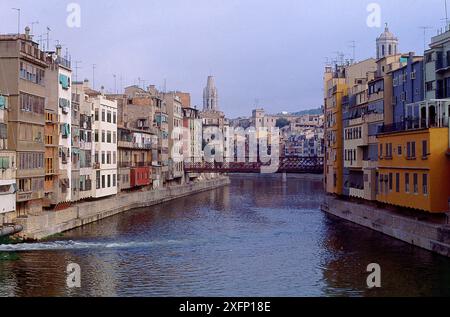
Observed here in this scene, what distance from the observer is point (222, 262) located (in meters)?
35.1

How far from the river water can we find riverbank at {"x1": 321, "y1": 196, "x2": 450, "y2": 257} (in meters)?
0.54

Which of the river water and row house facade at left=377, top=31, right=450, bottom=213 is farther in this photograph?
row house facade at left=377, top=31, right=450, bottom=213

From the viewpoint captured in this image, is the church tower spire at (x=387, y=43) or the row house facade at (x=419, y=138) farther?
the church tower spire at (x=387, y=43)

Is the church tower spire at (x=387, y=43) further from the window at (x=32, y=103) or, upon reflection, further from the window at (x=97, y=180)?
the window at (x=32, y=103)

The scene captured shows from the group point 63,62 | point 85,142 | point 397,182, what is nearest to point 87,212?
point 85,142

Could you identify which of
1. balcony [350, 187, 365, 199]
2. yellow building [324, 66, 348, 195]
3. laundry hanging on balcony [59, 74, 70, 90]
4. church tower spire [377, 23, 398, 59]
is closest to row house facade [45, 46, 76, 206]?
laundry hanging on balcony [59, 74, 70, 90]

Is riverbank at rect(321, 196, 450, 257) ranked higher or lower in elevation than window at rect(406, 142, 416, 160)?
lower

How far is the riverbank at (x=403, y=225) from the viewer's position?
1368 inches

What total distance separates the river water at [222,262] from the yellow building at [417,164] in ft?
9.29

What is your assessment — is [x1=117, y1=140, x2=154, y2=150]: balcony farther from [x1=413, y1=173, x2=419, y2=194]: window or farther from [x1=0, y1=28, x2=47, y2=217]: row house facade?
[x1=413, y1=173, x2=419, y2=194]: window

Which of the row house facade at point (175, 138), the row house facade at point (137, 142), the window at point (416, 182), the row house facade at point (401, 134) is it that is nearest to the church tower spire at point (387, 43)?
the row house facade at point (175, 138)

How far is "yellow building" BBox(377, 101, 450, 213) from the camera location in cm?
3800
